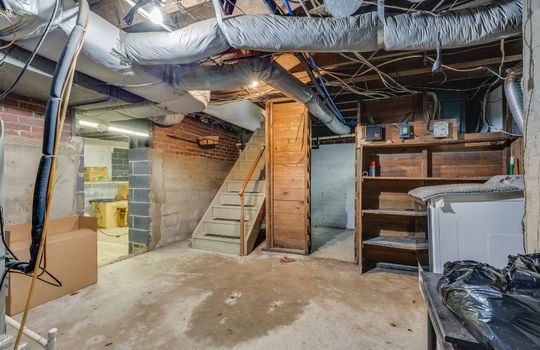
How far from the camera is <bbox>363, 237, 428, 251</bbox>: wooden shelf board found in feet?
9.02

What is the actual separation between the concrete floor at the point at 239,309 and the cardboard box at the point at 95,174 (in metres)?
4.54

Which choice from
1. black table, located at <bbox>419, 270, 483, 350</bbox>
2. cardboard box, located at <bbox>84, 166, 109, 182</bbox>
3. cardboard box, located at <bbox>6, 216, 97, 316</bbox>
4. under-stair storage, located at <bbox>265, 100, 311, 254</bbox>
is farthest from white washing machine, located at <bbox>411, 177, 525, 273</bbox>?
cardboard box, located at <bbox>84, 166, 109, 182</bbox>

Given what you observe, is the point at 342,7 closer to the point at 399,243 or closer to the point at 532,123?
the point at 532,123

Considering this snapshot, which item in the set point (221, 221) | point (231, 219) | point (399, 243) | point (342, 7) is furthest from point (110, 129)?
point (399, 243)

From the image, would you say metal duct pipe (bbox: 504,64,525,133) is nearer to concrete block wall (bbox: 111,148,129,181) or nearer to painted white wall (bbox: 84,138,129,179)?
painted white wall (bbox: 84,138,129,179)

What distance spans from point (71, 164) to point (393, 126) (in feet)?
12.6

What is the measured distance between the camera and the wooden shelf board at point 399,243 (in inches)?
108

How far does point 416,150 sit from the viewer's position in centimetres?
318

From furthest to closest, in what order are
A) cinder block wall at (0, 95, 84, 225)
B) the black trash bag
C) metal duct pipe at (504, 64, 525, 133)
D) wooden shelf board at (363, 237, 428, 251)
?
1. wooden shelf board at (363, 237, 428, 251)
2. cinder block wall at (0, 95, 84, 225)
3. metal duct pipe at (504, 64, 525, 133)
4. the black trash bag

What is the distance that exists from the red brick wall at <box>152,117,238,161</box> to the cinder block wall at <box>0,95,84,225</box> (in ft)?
4.57

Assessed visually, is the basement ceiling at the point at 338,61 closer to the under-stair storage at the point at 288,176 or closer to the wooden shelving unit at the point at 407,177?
the under-stair storage at the point at 288,176

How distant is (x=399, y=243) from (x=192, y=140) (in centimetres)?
385

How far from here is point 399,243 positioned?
287 cm

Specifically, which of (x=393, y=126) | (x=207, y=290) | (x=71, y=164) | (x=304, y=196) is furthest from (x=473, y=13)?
(x=71, y=164)
